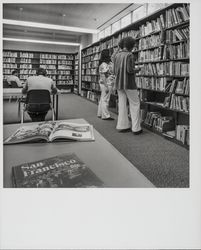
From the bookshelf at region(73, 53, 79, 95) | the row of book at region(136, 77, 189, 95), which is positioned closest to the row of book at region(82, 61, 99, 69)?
the bookshelf at region(73, 53, 79, 95)

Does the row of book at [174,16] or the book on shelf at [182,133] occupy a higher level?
the row of book at [174,16]

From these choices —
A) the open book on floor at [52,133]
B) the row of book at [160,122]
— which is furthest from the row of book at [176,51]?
the open book on floor at [52,133]

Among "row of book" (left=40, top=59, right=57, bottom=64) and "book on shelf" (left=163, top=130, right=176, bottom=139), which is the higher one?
"row of book" (left=40, top=59, right=57, bottom=64)

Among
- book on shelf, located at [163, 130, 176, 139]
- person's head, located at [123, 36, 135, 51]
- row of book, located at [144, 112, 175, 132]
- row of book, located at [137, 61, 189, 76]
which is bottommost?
book on shelf, located at [163, 130, 176, 139]

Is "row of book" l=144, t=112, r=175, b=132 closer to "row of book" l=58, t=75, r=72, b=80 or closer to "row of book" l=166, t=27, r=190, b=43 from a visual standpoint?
"row of book" l=166, t=27, r=190, b=43

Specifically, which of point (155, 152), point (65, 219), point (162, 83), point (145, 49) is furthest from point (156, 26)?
point (65, 219)

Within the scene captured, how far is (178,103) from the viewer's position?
3402mm

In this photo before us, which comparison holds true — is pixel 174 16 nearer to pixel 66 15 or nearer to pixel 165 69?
pixel 165 69

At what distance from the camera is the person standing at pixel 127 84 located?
12.1ft

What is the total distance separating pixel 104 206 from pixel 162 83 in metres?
2.94

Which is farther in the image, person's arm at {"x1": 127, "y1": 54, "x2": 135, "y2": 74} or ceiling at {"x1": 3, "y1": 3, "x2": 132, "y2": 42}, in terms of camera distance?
ceiling at {"x1": 3, "y1": 3, "x2": 132, "y2": 42}

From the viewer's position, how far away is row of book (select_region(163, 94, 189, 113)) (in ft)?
10.6

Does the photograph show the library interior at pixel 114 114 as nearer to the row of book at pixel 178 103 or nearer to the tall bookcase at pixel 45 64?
the row of book at pixel 178 103

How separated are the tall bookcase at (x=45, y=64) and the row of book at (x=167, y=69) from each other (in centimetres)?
712
